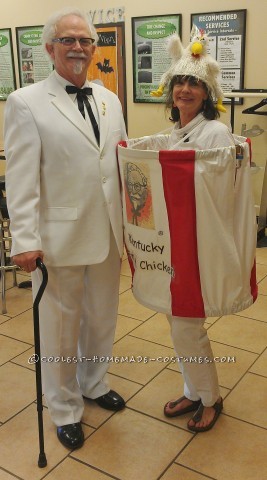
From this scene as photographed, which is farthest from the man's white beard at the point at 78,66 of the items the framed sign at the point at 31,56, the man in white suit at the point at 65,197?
the framed sign at the point at 31,56

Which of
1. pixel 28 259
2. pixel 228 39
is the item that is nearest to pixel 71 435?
pixel 28 259

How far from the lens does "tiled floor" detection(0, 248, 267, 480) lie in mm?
1850

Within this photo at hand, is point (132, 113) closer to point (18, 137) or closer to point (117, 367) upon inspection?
point (117, 367)

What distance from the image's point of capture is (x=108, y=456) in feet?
6.27

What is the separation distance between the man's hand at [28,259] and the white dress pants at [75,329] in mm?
124

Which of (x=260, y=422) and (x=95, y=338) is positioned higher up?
(x=95, y=338)

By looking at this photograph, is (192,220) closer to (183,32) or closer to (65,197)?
(65,197)

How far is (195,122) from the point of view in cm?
175

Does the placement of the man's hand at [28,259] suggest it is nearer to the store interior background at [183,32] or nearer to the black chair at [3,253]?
the black chair at [3,253]

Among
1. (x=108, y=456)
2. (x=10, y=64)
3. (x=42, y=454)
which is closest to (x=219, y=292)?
(x=108, y=456)

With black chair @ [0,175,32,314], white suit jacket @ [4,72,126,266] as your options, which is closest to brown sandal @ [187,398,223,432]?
white suit jacket @ [4,72,126,266]

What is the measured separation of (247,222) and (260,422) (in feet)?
3.06

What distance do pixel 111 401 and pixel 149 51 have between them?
354cm

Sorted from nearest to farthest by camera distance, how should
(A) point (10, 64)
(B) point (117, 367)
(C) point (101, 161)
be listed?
(C) point (101, 161) < (B) point (117, 367) < (A) point (10, 64)
